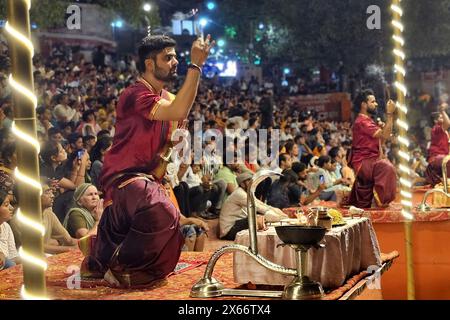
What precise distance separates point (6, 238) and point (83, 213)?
0.93 metres

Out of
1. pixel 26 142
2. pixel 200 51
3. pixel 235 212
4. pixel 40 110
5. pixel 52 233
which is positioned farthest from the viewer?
pixel 40 110

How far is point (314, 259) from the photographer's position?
481cm

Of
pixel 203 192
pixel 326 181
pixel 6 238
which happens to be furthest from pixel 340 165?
pixel 6 238

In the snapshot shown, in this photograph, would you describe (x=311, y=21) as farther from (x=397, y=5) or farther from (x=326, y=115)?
(x=397, y=5)

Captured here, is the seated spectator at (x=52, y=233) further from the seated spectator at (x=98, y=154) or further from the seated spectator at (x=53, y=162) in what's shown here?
the seated spectator at (x=98, y=154)

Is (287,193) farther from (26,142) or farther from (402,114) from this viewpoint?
(26,142)

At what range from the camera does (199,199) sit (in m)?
10.0

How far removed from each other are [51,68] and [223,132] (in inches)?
214

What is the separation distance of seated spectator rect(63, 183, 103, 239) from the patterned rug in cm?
65

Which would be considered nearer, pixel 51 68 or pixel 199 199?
pixel 199 199

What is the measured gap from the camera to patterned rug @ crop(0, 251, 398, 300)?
4.66m

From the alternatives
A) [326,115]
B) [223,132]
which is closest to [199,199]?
[223,132]

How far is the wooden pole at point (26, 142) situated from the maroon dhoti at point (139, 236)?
1888 millimetres

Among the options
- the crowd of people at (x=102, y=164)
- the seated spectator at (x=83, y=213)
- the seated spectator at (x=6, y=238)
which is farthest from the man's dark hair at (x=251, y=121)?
the seated spectator at (x=6, y=238)
